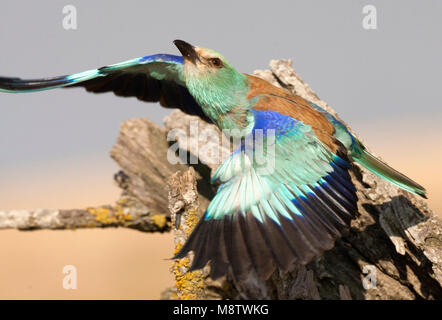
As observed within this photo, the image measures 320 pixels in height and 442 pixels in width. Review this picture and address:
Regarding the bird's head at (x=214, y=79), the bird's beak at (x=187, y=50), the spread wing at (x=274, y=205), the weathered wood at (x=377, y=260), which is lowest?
the weathered wood at (x=377, y=260)

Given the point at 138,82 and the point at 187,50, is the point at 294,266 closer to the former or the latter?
the point at 187,50

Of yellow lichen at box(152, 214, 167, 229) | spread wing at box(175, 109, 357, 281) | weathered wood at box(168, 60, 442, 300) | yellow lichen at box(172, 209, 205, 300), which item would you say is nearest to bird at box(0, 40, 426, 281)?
spread wing at box(175, 109, 357, 281)

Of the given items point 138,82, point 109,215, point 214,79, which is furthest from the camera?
point 109,215

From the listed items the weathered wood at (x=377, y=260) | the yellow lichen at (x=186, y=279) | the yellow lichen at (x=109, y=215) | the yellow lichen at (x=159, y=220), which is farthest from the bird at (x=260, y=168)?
the yellow lichen at (x=159, y=220)

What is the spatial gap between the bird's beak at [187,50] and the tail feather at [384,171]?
1.64 meters

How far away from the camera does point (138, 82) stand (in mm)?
5895

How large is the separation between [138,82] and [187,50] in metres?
1.02

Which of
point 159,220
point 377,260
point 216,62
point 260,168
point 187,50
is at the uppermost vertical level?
point 187,50

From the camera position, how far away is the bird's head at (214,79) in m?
5.04

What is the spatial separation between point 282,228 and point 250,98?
1.47 m

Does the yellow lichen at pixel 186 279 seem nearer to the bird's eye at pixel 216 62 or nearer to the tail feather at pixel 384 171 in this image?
the bird's eye at pixel 216 62

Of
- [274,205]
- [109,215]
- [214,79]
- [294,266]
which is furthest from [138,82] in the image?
[294,266]
